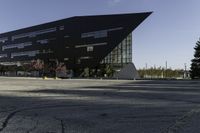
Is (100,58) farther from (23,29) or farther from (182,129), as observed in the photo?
(182,129)

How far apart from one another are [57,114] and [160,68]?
130204mm

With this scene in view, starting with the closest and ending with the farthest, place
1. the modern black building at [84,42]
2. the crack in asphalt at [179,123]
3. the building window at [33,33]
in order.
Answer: the crack in asphalt at [179,123] < the modern black building at [84,42] < the building window at [33,33]

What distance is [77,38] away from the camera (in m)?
121

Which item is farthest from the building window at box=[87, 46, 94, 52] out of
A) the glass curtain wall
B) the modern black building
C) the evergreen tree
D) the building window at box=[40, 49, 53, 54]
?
the evergreen tree

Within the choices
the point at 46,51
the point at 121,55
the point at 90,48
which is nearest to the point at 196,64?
the point at 121,55

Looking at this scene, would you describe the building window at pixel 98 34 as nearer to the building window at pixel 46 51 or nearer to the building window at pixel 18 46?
the building window at pixel 46 51

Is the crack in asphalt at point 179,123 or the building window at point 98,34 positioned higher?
the building window at point 98,34

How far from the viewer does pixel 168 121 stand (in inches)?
454

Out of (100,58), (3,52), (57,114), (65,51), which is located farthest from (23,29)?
(57,114)

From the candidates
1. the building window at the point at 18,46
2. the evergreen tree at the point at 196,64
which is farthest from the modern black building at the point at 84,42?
the evergreen tree at the point at 196,64

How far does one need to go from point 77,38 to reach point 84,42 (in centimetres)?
304

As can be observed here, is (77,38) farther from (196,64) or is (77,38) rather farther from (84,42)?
(196,64)

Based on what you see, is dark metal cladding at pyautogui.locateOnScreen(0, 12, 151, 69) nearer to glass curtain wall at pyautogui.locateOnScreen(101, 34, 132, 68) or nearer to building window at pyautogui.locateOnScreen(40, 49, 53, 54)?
building window at pyautogui.locateOnScreen(40, 49, 53, 54)

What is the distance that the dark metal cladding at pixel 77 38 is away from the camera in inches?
4326
